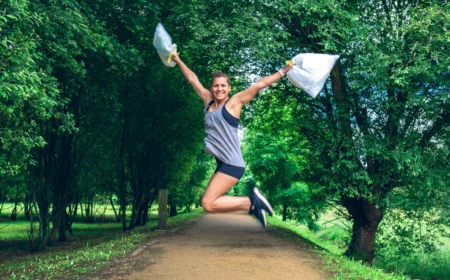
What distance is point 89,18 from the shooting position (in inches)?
501

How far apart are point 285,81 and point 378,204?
5120 millimetres

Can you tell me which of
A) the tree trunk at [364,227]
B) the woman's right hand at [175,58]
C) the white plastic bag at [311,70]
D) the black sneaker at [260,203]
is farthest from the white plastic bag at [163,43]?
the tree trunk at [364,227]

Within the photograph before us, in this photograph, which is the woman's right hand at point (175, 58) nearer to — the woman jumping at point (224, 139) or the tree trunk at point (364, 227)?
the woman jumping at point (224, 139)

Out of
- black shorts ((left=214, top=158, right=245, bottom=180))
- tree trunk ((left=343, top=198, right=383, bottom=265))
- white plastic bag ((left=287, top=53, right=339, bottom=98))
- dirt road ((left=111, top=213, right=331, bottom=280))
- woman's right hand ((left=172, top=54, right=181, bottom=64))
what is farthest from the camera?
tree trunk ((left=343, top=198, right=383, bottom=265))

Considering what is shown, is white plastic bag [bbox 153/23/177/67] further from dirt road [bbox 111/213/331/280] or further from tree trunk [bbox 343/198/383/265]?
tree trunk [bbox 343/198/383/265]

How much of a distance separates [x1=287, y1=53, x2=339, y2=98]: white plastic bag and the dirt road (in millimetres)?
5387

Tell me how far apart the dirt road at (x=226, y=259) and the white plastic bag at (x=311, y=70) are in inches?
212

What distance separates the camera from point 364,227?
16656mm

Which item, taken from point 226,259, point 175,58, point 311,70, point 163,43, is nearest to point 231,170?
point 311,70

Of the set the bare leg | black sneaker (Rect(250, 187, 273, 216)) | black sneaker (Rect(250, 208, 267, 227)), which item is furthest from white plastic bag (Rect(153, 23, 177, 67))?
black sneaker (Rect(250, 208, 267, 227))

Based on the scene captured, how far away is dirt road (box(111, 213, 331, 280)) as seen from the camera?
30.9 feet

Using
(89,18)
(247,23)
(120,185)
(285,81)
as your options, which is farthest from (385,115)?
(120,185)

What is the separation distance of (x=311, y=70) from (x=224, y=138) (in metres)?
1.19

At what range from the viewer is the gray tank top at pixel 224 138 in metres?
4.86
